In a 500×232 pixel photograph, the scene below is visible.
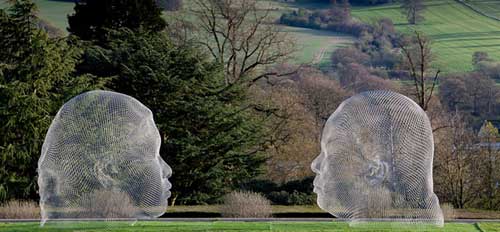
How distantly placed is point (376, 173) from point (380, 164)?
22cm

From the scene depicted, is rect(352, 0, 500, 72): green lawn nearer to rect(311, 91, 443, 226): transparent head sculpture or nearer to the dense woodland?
the dense woodland

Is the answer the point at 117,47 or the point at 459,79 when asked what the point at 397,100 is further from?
the point at 459,79

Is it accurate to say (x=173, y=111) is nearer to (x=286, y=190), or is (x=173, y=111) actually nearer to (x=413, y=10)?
(x=286, y=190)

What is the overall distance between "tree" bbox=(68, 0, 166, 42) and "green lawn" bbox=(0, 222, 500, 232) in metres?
16.8

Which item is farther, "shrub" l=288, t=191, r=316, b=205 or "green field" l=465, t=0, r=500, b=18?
"green field" l=465, t=0, r=500, b=18

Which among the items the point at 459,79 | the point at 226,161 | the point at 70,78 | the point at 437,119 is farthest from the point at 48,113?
the point at 459,79

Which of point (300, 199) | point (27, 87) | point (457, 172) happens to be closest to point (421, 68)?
point (457, 172)

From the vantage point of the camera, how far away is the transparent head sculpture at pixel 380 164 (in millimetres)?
19922

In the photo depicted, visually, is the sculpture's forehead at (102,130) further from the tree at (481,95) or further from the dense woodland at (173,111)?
the tree at (481,95)

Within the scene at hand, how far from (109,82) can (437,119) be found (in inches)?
971

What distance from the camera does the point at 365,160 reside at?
65.4 feet

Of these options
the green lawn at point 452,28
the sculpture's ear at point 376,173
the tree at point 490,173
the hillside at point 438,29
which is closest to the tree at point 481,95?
the hillside at point 438,29

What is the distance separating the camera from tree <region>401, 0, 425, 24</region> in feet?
313

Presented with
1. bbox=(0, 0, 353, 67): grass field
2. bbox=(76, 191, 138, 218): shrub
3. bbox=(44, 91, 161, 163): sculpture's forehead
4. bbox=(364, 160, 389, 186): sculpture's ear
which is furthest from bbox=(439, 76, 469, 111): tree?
bbox=(76, 191, 138, 218): shrub
